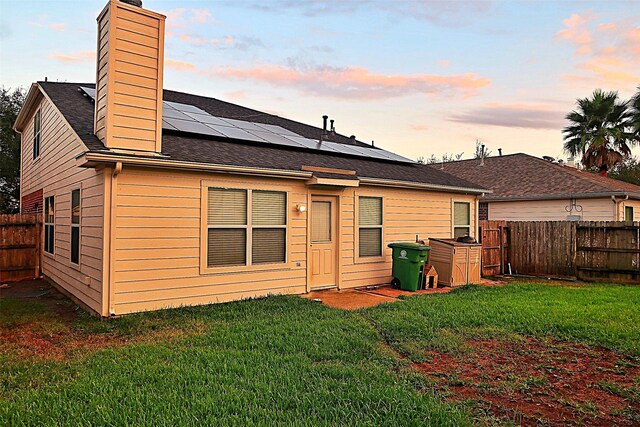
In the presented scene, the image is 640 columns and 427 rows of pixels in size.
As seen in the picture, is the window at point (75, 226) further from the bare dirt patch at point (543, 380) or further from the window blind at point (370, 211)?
the bare dirt patch at point (543, 380)

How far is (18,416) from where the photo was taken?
2.99 meters

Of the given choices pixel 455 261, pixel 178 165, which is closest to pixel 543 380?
pixel 178 165

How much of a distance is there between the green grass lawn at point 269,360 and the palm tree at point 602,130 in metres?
13.5

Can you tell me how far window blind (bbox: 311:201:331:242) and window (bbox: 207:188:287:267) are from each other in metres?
0.83

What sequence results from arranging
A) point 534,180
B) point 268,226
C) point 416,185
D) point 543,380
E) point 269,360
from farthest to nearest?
point 534,180 → point 416,185 → point 268,226 → point 269,360 → point 543,380

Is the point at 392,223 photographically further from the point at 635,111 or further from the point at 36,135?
the point at 635,111

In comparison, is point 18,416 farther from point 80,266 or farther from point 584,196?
point 584,196

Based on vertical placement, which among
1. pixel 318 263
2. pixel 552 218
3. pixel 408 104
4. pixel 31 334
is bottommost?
pixel 31 334

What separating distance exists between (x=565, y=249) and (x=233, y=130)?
9575 mm

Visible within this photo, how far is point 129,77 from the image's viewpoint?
6484mm

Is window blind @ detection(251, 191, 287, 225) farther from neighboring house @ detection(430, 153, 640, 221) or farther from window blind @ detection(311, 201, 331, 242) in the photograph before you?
neighboring house @ detection(430, 153, 640, 221)

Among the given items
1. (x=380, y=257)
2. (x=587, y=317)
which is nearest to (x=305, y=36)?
(x=380, y=257)

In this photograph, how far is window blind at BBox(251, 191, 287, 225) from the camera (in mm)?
7609

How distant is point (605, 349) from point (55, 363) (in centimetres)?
622
